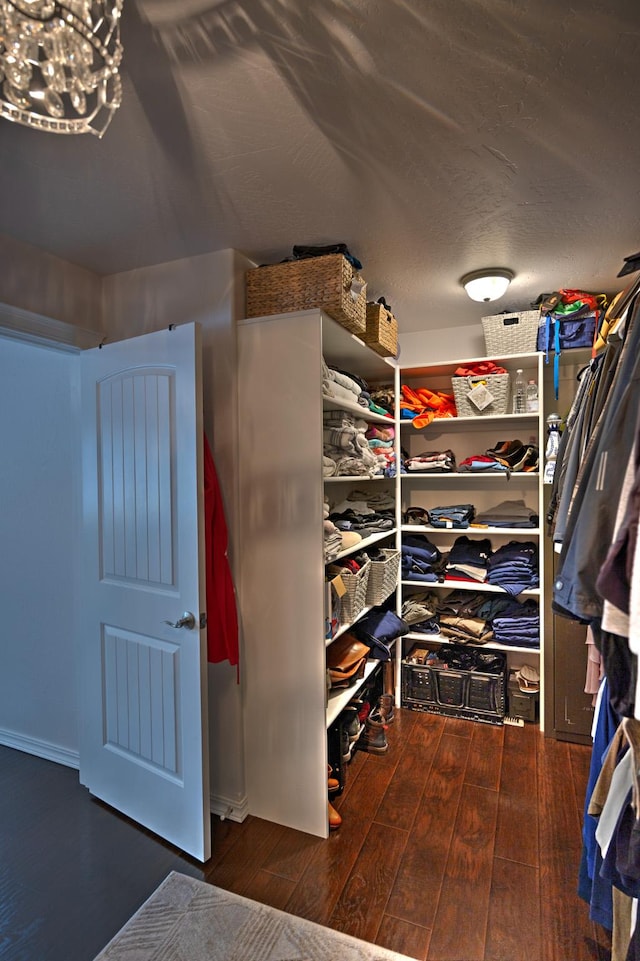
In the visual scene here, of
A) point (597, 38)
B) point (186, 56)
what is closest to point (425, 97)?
point (597, 38)

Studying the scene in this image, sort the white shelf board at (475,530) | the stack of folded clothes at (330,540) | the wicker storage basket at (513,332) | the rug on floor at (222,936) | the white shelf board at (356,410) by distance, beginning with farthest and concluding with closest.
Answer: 1. the white shelf board at (475,530)
2. the wicker storage basket at (513,332)
3. the white shelf board at (356,410)
4. the stack of folded clothes at (330,540)
5. the rug on floor at (222,936)

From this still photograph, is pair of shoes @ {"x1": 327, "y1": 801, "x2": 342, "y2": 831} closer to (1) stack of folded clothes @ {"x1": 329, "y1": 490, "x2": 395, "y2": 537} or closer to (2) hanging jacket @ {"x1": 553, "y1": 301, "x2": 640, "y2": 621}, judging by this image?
(1) stack of folded clothes @ {"x1": 329, "y1": 490, "x2": 395, "y2": 537}

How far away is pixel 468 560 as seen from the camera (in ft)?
9.85

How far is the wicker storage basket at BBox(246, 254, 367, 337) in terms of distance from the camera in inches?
77.2

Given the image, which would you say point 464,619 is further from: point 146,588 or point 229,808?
point 146,588

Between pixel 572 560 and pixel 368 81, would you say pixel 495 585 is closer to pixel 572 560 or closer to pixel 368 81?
pixel 572 560

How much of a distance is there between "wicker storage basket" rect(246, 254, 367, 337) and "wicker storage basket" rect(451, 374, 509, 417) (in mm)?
1021

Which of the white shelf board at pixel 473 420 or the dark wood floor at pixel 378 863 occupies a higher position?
the white shelf board at pixel 473 420

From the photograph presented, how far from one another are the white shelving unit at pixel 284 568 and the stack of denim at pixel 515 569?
1254 millimetres

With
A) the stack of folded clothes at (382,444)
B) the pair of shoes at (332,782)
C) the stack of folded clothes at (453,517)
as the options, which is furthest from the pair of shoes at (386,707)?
the stack of folded clothes at (382,444)

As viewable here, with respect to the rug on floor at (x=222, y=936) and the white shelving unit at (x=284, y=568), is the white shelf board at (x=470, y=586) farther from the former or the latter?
the rug on floor at (x=222, y=936)

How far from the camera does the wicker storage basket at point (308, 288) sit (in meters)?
1.96

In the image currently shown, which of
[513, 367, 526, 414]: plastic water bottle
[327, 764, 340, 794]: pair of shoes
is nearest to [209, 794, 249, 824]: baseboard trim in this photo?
[327, 764, 340, 794]: pair of shoes

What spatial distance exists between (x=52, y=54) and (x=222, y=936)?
221 cm
